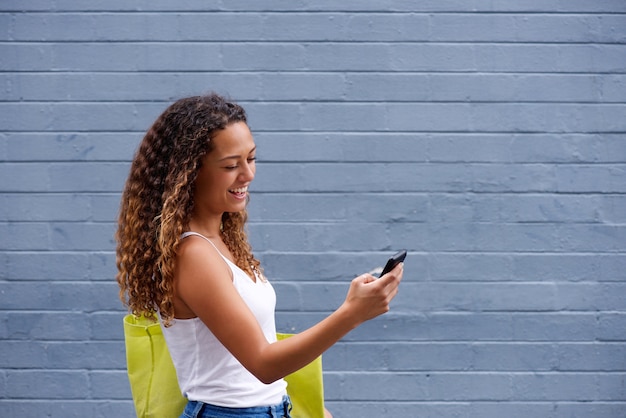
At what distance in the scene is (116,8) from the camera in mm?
Result: 3885

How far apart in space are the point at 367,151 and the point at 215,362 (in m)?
2.08

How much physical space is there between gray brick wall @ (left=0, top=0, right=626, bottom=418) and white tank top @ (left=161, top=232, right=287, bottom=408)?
6.09 feet

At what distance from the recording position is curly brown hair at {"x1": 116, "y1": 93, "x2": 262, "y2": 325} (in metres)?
1.96

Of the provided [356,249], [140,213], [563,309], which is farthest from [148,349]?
[563,309]

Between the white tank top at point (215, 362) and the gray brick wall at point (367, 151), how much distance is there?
1.86 meters

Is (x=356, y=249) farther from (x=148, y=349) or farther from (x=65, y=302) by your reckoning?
(x=148, y=349)

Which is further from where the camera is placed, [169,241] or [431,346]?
[431,346]

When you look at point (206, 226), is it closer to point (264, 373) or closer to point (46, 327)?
point (264, 373)

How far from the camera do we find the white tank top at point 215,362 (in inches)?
78.0

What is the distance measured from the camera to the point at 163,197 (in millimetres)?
2037

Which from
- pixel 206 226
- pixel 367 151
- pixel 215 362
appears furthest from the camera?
pixel 367 151

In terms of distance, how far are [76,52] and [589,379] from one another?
10.3ft

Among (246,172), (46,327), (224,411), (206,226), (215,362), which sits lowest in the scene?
(46,327)

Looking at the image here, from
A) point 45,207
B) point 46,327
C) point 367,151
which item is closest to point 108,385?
point 46,327
